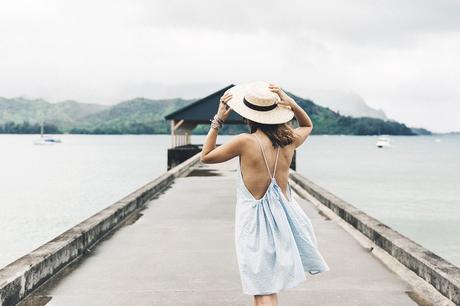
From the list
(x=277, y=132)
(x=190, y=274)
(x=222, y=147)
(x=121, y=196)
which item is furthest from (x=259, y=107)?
(x=121, y=196)

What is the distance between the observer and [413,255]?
5.60 meters

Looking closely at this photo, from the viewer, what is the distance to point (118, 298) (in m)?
4.69

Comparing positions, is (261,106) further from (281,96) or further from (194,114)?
(194,114)

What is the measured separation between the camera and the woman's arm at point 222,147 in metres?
3.28

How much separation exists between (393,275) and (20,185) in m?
46.5

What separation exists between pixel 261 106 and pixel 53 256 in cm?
336

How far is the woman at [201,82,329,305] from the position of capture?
10.7 feet

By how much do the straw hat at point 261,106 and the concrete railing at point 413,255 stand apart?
2.41m

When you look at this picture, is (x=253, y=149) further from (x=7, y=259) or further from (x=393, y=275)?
(x=7, y=259)

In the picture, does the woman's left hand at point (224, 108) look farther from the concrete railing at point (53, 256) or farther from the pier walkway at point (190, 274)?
the concrete railing at point (53, 256)

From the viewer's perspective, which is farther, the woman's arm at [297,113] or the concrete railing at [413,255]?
the concrete railing at [413,255]

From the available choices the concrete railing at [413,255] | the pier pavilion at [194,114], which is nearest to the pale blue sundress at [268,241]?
the concrete railing at [413,255]

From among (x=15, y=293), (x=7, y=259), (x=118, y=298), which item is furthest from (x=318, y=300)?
(x=7, y=259)

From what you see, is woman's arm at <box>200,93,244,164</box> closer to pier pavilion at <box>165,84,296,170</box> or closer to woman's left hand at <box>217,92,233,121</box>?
woman's left hand at <box>217,92,233,121</box>
